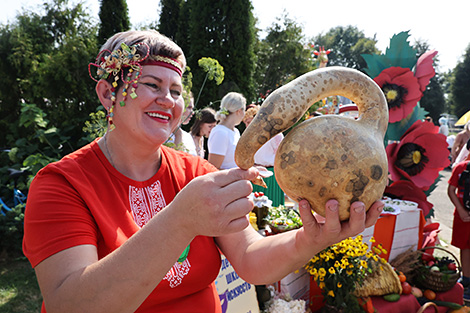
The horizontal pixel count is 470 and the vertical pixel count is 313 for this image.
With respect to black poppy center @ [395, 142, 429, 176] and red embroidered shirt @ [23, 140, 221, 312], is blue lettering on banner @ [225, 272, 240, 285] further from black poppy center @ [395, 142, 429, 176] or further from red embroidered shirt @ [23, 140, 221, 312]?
black poppy center @ [395, 142, 429, 176]

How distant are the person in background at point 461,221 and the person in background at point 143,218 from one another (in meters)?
3.79

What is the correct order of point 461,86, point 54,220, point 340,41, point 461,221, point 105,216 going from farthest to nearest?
point 340,41 → point 461,86 → point 461,221 → point 105,216 → point 54,220

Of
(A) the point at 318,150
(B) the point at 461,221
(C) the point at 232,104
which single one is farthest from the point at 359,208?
(B) the point at 461,221

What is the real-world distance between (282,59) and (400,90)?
9247mm

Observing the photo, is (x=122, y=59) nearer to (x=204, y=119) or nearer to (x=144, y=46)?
(x=144, y=46)

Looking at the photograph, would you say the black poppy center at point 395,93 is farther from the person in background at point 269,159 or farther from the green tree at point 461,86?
the green tree at point 461,86

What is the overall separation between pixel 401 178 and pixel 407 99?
1.03m

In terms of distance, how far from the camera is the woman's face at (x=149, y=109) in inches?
52.6

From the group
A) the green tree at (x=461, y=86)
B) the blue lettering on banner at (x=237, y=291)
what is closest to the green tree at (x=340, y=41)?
the green tree at (x=461, y=86)

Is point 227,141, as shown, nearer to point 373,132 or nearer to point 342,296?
point 342,296

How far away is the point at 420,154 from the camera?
13.9 feet

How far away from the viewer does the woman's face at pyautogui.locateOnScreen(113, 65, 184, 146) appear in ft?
4.38

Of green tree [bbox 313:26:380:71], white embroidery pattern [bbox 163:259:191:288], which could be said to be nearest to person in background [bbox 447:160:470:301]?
white embroidery pattern [bbox 163:259:191:288]

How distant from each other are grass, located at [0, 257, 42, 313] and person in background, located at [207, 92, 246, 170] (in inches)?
100
